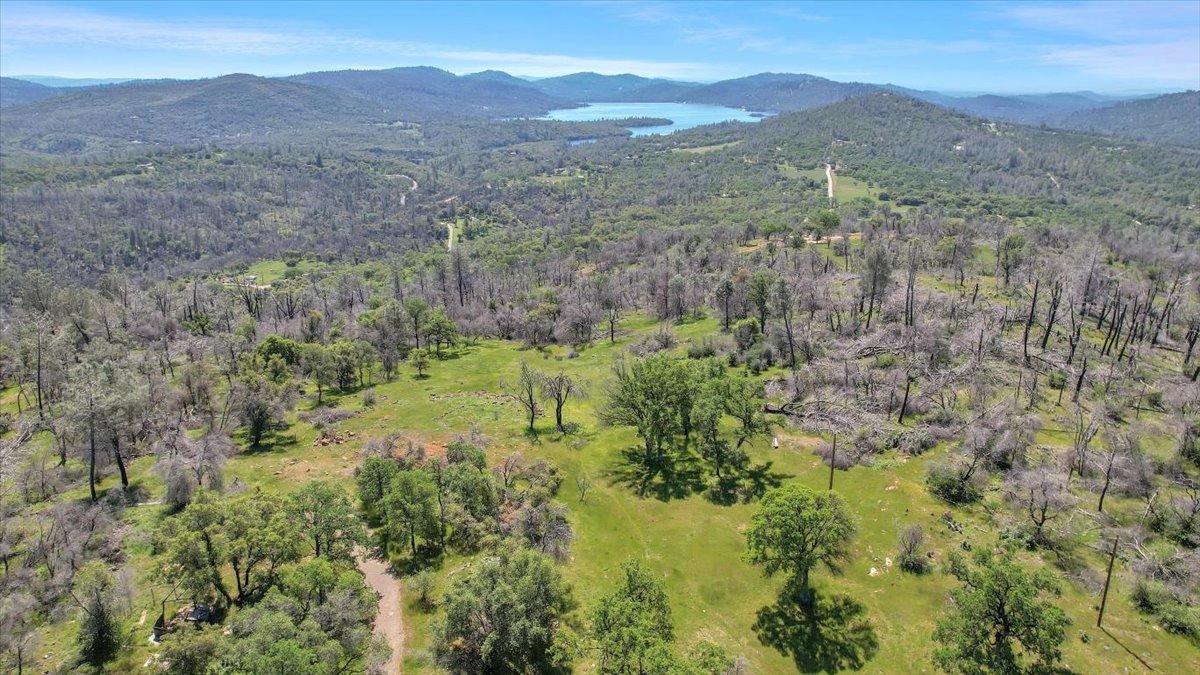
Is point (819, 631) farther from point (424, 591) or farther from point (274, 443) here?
point (274, 443)

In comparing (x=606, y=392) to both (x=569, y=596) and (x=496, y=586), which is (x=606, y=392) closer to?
(x=569, y=596)

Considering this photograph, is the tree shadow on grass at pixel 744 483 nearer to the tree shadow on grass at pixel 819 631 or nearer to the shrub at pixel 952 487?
the tree shadow on grass at pixel 819 631

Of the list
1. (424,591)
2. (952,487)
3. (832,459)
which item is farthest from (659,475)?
(952,487)

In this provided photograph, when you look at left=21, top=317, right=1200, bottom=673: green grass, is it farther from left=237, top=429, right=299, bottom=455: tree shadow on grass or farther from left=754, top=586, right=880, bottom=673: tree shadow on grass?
left=754, top=586, right=880, bottom=673: tree shadow on grass

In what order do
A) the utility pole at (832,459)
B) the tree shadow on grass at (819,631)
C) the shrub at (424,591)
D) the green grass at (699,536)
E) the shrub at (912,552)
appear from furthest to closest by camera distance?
the utility pole at (832,459) < the shrub at (912,552) < the shrub at (424,591) < the green grass at (699,536) < the tree shadow on grass at (819,631)

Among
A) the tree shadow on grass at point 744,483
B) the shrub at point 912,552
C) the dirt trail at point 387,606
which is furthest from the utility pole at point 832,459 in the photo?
the dirt trail at point 387,606

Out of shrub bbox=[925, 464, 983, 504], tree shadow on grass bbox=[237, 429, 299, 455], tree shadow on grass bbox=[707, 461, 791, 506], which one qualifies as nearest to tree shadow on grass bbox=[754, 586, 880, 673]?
tree shadow on grass bbox=[707, 461, 791, 506]

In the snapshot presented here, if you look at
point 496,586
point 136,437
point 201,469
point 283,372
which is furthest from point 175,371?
point 496,586
